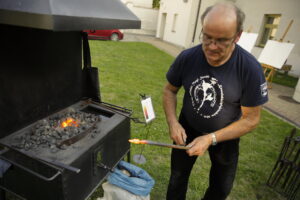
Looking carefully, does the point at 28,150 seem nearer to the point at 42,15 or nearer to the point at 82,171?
the point at 82,171

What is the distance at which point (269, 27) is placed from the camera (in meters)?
11.6

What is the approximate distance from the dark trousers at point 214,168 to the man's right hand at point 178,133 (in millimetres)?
131

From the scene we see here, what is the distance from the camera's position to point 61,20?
1309 millimetres

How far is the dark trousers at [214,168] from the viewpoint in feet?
6.46

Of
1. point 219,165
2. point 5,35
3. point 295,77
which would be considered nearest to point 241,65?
point 219,165

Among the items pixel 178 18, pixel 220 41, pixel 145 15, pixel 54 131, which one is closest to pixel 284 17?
pixel 178 18

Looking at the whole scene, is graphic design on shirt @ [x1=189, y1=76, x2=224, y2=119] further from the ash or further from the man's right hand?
Result: the ash

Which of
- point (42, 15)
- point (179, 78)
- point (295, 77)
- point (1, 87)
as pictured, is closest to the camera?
point (42, 15)

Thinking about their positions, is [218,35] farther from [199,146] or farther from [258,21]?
A: [258,21]

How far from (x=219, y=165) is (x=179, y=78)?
33.7 inches

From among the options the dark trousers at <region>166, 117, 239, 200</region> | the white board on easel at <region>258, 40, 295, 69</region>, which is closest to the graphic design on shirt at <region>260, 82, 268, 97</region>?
the dark trousers at <region>166, 117, 239, 200</region>

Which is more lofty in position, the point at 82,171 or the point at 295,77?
the point at 82,171

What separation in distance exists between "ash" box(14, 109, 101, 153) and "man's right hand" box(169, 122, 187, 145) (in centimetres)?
71

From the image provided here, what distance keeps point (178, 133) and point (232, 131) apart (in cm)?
44
